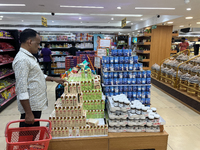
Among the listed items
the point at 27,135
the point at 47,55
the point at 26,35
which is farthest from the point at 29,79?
the point at 47,55

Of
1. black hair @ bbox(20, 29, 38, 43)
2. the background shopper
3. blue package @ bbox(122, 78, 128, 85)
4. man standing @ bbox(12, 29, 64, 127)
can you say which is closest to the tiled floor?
blue package @ bbox(122, 78, 128, 85)

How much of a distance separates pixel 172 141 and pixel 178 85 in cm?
290

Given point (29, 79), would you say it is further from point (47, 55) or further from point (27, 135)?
point (47, 55)

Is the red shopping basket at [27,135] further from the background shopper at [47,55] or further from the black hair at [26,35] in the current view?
the background shopper at [47,55]

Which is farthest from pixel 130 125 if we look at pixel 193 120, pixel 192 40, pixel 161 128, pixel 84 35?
pixel 192 40

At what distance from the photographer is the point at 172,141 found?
2.87 meters

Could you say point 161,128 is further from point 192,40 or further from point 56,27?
point 192,40

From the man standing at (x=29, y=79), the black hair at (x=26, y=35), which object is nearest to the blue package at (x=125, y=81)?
the man standing at (x=29, y=79)

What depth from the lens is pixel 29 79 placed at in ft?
5.81

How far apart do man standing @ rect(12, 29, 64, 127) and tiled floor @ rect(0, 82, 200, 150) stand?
1548 mm

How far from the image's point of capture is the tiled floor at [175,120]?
281 centimetres

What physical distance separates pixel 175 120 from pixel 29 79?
350 centimetres

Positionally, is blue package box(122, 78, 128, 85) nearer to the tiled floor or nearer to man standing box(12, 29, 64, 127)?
the tiled floor

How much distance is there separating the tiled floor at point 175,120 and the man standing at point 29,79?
60.9 inches
